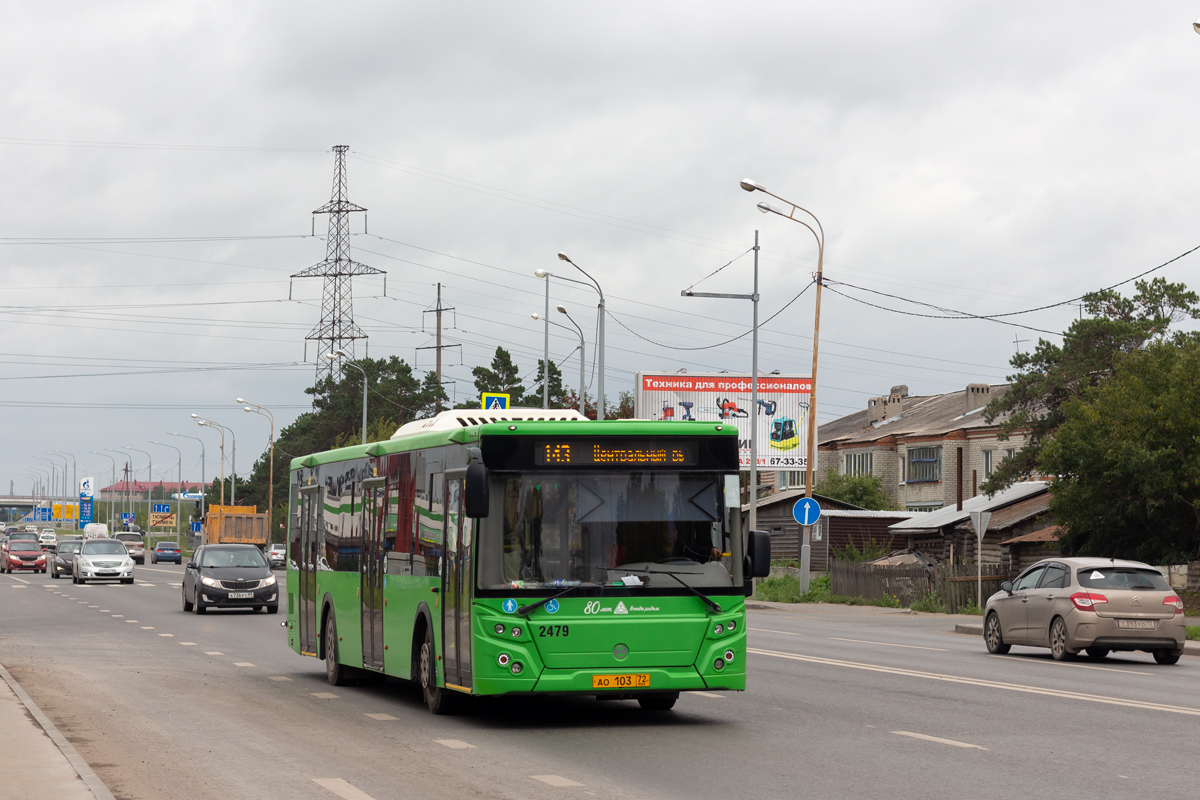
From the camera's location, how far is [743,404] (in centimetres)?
6388

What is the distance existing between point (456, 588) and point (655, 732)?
79.3 inches

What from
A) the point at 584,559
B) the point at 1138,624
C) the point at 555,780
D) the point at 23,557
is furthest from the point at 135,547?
the point at 555,780

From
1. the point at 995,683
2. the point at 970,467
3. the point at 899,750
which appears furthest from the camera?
the point at 970,467

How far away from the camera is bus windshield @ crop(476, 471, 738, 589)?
498 inches

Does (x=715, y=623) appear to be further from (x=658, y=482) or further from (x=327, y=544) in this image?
(x=327, y=544)

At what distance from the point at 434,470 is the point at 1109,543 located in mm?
31896

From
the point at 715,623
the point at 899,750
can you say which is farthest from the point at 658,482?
the point at 899,750

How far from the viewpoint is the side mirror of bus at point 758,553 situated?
13.2 meters

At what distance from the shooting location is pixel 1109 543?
137 feet

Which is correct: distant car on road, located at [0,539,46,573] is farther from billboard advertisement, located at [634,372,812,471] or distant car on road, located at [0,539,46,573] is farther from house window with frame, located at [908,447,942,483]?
house window with frame, located at [908,447,942,483]

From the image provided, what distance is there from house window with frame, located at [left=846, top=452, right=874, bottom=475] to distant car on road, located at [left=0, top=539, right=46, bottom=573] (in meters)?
40.1

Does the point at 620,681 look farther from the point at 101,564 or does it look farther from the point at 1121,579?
the point at 101,564

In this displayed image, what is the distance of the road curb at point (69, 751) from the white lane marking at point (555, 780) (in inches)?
103

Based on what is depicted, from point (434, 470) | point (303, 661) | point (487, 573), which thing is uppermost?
point (434, 470)
